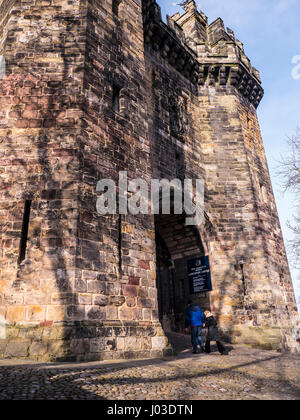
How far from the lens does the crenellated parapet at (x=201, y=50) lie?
11.0 meters

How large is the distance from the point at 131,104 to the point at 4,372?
6345 millimetres

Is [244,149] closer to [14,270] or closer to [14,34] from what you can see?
[14,34]

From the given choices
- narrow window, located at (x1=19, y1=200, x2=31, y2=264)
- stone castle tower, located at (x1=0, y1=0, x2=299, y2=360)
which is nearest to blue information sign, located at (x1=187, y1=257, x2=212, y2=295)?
stone castle tower, located at (x1=0, y1=0, x2=299, y2=360)

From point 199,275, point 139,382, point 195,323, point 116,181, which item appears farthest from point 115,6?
point 139,382

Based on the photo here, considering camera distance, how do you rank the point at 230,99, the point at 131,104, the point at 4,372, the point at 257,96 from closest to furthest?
1. the point at 4,372
2. the point at 131,104
3. the point at 230,99
4. the point at 257,96

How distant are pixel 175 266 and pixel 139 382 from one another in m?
7.79

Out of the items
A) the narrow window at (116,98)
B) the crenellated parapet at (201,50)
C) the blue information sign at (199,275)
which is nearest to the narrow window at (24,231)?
the narrow window at (116,98)

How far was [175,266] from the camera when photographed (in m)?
11.4

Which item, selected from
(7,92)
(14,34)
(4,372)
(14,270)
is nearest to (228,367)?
(4,372)

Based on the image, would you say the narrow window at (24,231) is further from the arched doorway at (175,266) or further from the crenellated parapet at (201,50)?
the crenellated parapet at (201,50)

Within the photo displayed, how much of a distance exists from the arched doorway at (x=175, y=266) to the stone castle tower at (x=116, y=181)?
→ 0.05 m

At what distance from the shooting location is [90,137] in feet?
21.4

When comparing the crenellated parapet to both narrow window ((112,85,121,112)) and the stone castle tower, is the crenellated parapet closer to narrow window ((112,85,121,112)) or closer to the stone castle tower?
the stone castle tower

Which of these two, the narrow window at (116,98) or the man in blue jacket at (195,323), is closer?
the narrow window at (116,98)
